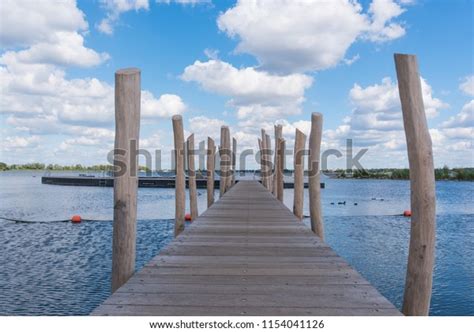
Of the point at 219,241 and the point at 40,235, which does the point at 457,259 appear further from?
the point at 40,235

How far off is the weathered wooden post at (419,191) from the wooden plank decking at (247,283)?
1.65 ft

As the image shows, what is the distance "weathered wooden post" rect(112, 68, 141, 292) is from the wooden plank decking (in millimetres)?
283

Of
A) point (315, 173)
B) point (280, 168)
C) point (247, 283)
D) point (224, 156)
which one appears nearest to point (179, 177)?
point (315, 173)

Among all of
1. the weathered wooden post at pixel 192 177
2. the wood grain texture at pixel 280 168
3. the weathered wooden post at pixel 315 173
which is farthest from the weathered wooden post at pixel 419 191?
the wood grain texture at pixel 280 168

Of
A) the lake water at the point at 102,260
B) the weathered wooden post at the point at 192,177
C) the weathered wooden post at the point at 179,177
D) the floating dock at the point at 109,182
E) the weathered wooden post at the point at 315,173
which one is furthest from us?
the floating dock at the point at 109,182

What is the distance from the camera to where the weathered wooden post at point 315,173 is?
8523 mm

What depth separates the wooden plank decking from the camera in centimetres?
351

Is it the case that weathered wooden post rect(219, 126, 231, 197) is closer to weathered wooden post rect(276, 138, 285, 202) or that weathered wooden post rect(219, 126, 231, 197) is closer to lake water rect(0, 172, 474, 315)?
lake water rect(0, 172, 474, 315)

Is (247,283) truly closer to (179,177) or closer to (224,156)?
(179,177)

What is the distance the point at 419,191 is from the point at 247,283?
6.20ft

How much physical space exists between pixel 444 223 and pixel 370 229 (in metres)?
7.21

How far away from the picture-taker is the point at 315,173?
8.83m

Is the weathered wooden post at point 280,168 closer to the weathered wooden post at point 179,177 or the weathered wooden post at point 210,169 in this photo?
the weathered wooden post at point 210,169

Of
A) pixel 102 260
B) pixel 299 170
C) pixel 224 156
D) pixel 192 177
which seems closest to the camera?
pixel 299 170
